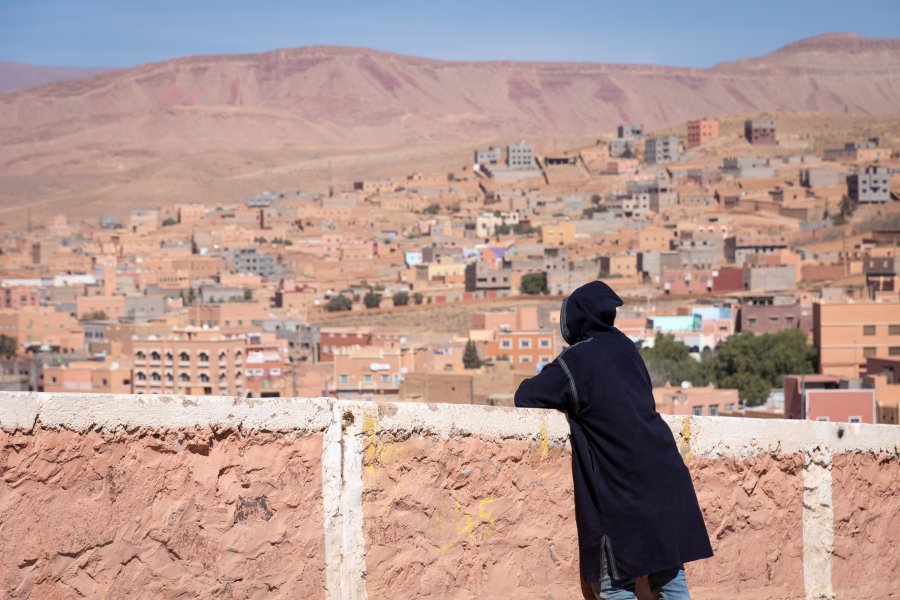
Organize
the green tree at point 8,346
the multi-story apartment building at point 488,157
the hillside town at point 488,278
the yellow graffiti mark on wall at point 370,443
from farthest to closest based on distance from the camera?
the multi-story apartment building at point 488,157 < the green tree at point 8,346 < the hillside town at point 488,278 < the yellow graffiti mark on wall at point 370,443

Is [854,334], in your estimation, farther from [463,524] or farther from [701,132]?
[701,132]

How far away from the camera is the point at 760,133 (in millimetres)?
77188

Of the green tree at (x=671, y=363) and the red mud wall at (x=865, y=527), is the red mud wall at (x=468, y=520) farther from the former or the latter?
the green tree at (x=671, y=363)

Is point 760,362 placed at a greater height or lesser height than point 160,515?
lesser

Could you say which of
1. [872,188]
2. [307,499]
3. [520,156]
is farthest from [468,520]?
[520,156]

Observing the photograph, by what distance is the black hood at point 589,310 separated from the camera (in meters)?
2.87

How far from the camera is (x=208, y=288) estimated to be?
46.8 metres

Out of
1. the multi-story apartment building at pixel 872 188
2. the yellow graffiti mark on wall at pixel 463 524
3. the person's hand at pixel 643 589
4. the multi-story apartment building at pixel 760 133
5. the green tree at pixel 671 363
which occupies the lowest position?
the green tree at pixel 671 363

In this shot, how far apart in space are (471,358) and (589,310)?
2500cm

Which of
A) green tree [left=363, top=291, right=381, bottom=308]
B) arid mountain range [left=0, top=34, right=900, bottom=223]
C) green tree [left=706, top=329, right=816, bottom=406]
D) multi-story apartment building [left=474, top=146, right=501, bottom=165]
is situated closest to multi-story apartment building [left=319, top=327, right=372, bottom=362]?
green tree [left=706, top=329, right=816, bottom=406]

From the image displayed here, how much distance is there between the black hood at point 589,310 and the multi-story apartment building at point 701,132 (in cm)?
7574

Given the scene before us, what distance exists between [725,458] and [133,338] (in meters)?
28.7

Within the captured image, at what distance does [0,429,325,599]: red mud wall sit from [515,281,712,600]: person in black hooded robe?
1.57ft

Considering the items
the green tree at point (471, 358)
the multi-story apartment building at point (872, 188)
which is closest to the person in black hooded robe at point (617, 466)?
the green tree at point (471, 358)
